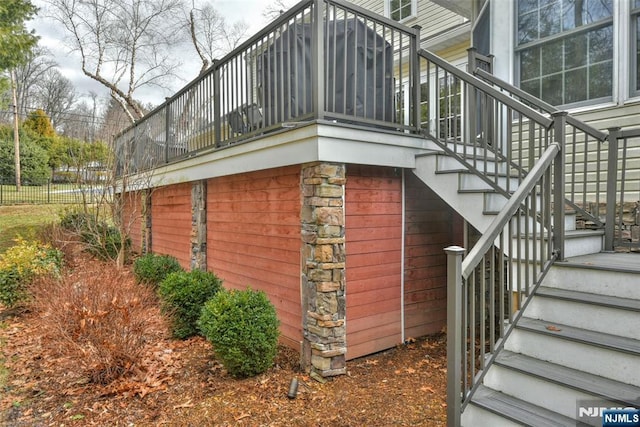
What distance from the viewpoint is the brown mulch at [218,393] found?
301cm

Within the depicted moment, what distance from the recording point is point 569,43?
4.76m

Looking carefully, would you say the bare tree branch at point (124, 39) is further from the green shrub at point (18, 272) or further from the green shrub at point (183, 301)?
the green shrub at point (183, 301)

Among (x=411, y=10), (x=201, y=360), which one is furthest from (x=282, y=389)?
(x=411, y=10)

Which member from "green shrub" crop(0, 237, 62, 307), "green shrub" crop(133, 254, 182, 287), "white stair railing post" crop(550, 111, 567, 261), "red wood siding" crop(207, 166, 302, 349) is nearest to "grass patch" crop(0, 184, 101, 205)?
"green shrub" crop(0, 237, 62, 307)

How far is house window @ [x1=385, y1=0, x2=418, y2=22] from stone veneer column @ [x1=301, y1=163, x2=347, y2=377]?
7720 millimetres

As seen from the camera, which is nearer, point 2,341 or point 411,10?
point 2,341

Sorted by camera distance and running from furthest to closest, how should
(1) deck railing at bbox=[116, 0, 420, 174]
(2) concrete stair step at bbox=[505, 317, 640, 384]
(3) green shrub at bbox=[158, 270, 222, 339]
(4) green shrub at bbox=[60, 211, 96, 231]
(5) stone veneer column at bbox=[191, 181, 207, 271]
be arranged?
(4) green shrub at bbox=[60, 211, 96, 231] < (5) stone veneer column at bbox=[191, 181, 207, 271] < (3) green shrub at bbox=[158, 270, 222, 339] < (1) deck railing at bbox=[116, 0, 420, 174] < (2) concrete stair step at bbox=[505, 317, 640, 384]

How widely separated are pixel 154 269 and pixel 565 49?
6973mm

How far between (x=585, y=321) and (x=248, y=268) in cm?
379

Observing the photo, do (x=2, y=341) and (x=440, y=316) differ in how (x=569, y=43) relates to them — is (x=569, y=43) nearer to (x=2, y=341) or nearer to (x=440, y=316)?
(x=440, y=316)

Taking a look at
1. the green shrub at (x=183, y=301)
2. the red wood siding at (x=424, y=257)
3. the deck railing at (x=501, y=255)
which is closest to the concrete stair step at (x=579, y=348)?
the deck railing at (x=501, y=255)

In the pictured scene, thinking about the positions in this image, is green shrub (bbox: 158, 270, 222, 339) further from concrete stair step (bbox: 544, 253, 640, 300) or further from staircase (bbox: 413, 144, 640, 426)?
concrete stair step (bbox: 544, 253, 640, 300)

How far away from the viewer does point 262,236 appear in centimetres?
478

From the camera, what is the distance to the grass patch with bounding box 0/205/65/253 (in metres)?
11.8
